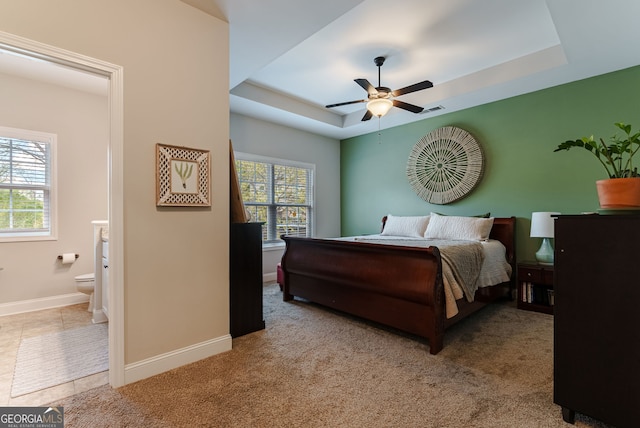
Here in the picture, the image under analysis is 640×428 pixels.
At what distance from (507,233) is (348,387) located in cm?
313

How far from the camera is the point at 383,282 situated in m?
2.76

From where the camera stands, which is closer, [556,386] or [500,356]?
[556,386]

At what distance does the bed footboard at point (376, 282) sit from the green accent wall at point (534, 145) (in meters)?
2.30

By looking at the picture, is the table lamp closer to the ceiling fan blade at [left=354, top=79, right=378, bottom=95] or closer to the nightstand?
the nightstand

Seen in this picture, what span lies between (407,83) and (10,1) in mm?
3916

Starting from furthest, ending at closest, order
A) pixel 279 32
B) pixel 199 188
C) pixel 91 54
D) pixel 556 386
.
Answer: pixel 279 32 → pixel 199 188 → pixel 91 54 → pixel 556 386

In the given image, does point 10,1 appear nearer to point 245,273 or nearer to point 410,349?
point 245,273

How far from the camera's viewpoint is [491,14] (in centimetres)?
272

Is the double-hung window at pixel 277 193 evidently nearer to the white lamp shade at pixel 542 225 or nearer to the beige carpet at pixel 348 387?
the beige carpet at pixel 348 387

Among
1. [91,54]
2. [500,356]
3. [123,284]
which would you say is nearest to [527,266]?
[500,356]

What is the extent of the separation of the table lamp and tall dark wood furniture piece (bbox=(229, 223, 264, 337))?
3.13 metres

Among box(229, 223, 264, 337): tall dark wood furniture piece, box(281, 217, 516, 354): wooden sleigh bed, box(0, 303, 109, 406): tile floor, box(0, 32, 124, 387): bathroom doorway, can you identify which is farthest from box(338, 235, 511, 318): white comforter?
box(0, 303, 109, 406): tile floor

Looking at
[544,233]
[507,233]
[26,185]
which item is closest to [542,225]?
[544,233]

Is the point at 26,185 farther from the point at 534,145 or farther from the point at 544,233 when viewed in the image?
the point at 534,145
